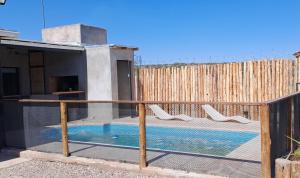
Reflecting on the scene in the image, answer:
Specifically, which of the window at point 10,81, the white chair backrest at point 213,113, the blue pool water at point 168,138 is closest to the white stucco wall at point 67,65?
the window at point 10,81

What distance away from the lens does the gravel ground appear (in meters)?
5.71

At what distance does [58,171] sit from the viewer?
604 cm

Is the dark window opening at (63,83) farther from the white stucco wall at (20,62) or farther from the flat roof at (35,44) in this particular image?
the flat roof at (35,44)

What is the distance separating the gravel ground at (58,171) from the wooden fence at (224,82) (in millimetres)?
7129

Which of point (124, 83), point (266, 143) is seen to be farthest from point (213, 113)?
point (266, 143)

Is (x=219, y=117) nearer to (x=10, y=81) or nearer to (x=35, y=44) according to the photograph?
(x=35, y=44)

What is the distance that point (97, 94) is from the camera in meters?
13.2

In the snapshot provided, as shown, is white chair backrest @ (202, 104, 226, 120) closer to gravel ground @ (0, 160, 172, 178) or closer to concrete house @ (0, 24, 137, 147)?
concrete house @ (0, 24, 137, 147)

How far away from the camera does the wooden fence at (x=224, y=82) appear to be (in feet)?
36.8

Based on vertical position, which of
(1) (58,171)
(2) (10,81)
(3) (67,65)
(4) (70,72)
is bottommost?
(1) (58,171)

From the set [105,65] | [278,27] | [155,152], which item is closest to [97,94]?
[105,65]

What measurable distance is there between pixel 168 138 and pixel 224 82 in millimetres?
5237

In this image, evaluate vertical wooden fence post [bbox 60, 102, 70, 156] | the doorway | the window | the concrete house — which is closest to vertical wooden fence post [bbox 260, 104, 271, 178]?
vertical wooden fence post [bbox 60, 102, 70, 156]

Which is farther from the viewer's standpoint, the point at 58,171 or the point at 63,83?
the point at 63,83
